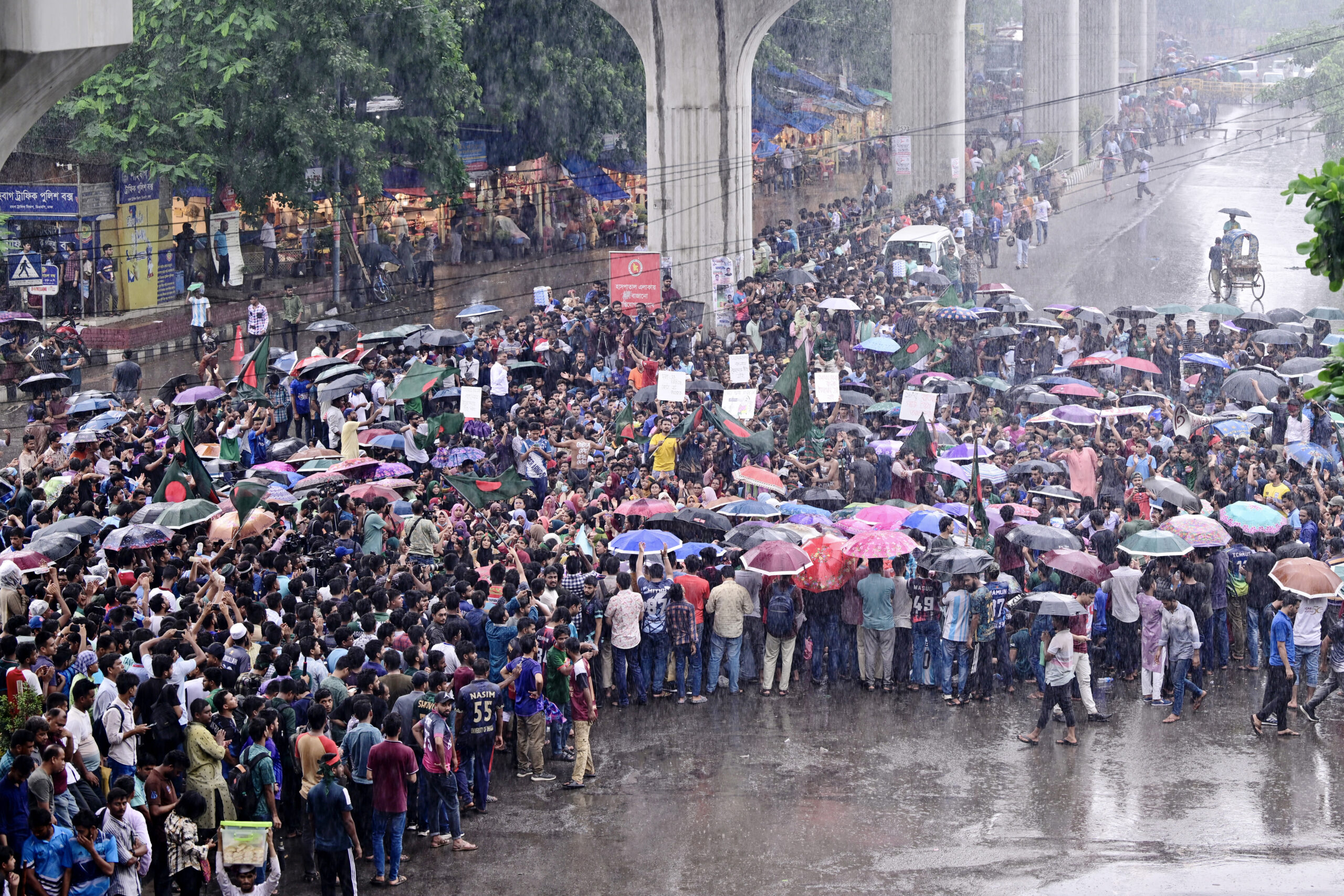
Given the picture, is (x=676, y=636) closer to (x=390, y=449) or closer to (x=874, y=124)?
(x=390, y=449)

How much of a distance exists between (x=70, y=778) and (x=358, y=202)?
24585 millimetres

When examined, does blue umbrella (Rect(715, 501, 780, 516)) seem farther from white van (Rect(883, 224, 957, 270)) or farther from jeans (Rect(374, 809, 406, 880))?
white van (Rect(883, 224, 957, 270))

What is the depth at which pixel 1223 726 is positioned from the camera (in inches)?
536

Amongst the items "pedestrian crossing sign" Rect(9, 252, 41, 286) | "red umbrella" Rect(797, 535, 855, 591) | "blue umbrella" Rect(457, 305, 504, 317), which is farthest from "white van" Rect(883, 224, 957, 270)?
"red umbrella" Rect(797, 535, 855, 591)

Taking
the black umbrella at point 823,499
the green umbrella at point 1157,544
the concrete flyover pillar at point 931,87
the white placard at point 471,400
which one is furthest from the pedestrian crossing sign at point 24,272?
the concrete flyover pillar at point 931,87

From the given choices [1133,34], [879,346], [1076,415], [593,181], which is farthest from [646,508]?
[1133,34]

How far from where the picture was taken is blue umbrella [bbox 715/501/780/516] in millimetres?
15586

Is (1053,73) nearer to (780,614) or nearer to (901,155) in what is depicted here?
(901,155)

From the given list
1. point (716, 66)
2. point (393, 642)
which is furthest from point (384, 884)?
point (716, 66)

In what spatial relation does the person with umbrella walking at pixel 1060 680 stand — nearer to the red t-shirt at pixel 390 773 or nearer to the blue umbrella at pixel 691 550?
the blue umbrella at pixel 691 550

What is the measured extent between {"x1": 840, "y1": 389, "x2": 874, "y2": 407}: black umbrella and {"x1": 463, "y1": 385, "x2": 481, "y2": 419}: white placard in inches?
185

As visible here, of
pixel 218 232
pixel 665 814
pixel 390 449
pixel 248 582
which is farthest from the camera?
pixel 218 232

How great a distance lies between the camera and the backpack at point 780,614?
46.9 ft

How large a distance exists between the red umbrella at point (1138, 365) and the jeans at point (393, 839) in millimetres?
14454
